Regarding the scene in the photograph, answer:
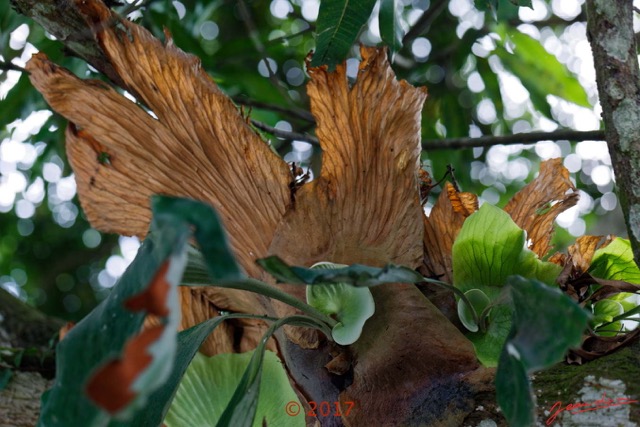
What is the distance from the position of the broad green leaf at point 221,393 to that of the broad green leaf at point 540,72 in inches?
46.0

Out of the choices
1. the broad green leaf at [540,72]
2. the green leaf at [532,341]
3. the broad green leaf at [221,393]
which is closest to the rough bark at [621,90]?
the green leaf at [532,341]

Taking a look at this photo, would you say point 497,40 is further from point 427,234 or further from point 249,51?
point 427,234

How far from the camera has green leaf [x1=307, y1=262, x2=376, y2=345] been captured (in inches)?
30.2

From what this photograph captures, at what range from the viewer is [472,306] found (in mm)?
798

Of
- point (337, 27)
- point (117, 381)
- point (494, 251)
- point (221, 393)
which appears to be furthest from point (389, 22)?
point (117, 381)

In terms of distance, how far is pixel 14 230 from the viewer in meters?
2.98

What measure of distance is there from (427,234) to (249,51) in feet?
4.52

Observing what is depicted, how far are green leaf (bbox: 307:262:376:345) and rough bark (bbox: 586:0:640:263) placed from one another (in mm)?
309

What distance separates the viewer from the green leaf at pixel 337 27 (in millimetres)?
984

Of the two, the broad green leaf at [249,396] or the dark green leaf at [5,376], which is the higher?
the broad green leaf at [249,396]

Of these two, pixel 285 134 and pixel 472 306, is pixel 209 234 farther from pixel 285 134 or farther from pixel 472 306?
pixel 285 134

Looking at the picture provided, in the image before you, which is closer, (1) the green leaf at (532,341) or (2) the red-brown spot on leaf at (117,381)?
(2) the red-brown spot on leaf at (117,381)

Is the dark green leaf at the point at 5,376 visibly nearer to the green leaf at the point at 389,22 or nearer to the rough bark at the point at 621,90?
the green leaf at the point at 389,22

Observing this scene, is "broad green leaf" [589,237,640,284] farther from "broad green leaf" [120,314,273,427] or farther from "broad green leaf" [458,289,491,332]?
"broad green leaf" [120,314,273,427]
